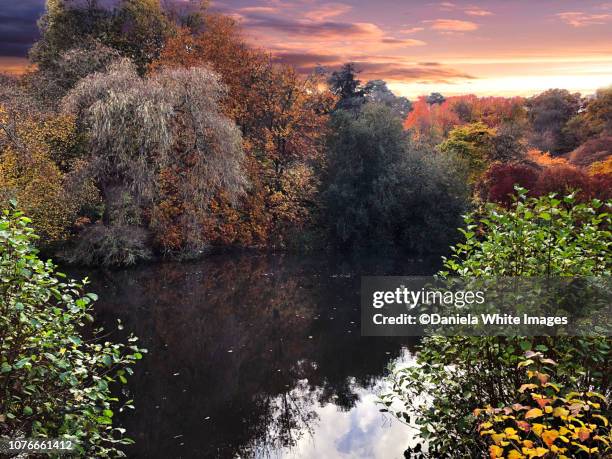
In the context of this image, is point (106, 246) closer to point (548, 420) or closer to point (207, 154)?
point (207, 154)

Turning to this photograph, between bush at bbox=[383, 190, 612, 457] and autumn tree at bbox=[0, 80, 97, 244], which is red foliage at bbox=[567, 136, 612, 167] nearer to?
autumn tree at bbox=[0, 80, 97, 244]

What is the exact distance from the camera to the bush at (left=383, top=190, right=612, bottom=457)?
4.59m

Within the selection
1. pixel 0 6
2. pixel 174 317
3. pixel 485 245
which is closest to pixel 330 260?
pixel 174 317

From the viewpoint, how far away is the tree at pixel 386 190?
2191cm

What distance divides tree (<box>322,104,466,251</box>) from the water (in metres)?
5.36

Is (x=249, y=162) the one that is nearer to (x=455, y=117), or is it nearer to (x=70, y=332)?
(x=70, y=332)

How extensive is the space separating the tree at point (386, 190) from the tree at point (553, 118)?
70.2 feet

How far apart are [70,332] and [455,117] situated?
52240 millimetres

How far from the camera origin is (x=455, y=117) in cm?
5231

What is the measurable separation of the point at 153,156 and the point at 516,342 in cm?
1582

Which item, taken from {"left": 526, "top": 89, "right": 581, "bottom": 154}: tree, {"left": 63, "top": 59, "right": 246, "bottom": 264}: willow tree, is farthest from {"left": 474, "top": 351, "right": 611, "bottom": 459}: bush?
{"left": 526, "top": 89, "right": 581, "bottom": 154}: tree

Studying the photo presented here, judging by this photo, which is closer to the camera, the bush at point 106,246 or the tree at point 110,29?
the bush at point 106,246

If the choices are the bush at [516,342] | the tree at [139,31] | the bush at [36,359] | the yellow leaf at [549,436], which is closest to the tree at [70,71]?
the tree at [139,31]

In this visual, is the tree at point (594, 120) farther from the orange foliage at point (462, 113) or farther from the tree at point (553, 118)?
the orange foliage at point (462, 113)
